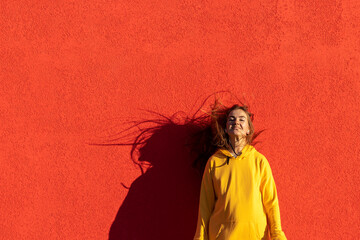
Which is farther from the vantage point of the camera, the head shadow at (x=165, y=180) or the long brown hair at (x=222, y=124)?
the head shadow at (x=165, y=180)

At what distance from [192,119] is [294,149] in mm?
842

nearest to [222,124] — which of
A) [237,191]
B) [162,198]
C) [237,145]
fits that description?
[237,145]

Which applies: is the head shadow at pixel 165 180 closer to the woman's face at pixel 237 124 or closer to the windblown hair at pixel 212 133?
the windblown hair at pixel 212 133

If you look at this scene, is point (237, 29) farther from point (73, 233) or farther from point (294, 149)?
point (73, 233)

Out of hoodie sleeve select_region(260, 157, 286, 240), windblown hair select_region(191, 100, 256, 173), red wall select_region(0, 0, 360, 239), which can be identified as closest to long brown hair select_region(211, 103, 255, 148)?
windblown hair select_region(191, 100, 256, 173)

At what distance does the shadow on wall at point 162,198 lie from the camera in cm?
338

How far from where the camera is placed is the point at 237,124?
10.2ft

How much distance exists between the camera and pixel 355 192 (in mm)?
3344

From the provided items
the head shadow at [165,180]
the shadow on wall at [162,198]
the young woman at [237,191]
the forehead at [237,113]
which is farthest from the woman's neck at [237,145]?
the shadow on wall at [162,198]

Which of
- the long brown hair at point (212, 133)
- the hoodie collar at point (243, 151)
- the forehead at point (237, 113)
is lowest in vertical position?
the hoodie collar at point (243, 151)

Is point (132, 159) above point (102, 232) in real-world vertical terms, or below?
above

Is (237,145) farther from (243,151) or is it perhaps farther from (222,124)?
(222,124)

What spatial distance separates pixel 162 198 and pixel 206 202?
432 millimetres

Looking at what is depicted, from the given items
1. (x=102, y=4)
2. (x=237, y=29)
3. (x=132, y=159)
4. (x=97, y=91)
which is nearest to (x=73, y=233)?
(x=132, y=159)
